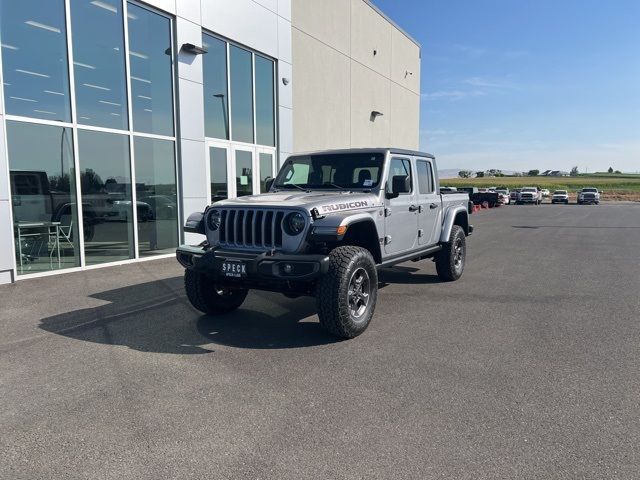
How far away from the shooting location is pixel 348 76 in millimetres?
19812

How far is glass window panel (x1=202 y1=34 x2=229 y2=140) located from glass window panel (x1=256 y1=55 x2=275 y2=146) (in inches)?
58.4

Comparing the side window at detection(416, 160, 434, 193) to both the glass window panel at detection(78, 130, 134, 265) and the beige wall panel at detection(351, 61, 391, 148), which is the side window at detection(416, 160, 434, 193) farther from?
the beige wall panel at detection(351, 61, 391, 148)

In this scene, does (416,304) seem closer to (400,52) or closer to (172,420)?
(172,420)

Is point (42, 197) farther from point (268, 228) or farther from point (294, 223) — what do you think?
point (294, 223)

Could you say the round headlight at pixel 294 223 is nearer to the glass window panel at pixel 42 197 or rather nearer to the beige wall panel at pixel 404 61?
the glass window panel at pixel 42 197

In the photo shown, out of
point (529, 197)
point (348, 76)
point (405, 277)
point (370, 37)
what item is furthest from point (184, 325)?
point (529, 197)

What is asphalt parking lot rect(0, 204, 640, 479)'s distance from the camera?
2916mm

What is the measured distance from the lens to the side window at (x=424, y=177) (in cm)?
724

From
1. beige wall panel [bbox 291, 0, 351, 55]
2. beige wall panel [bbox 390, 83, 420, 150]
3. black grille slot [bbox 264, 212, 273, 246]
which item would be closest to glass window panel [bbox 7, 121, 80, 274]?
black grille slot [bbox 264, 212, 273, 246]

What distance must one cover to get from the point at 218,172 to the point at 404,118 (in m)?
16.2

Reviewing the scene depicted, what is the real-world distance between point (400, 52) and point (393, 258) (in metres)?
21.7

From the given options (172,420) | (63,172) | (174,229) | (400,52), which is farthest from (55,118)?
(400,52)

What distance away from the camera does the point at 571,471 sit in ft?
9.11

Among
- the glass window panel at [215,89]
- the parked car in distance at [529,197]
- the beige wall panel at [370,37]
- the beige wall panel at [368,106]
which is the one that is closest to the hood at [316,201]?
the glass window panel at [215,89]
